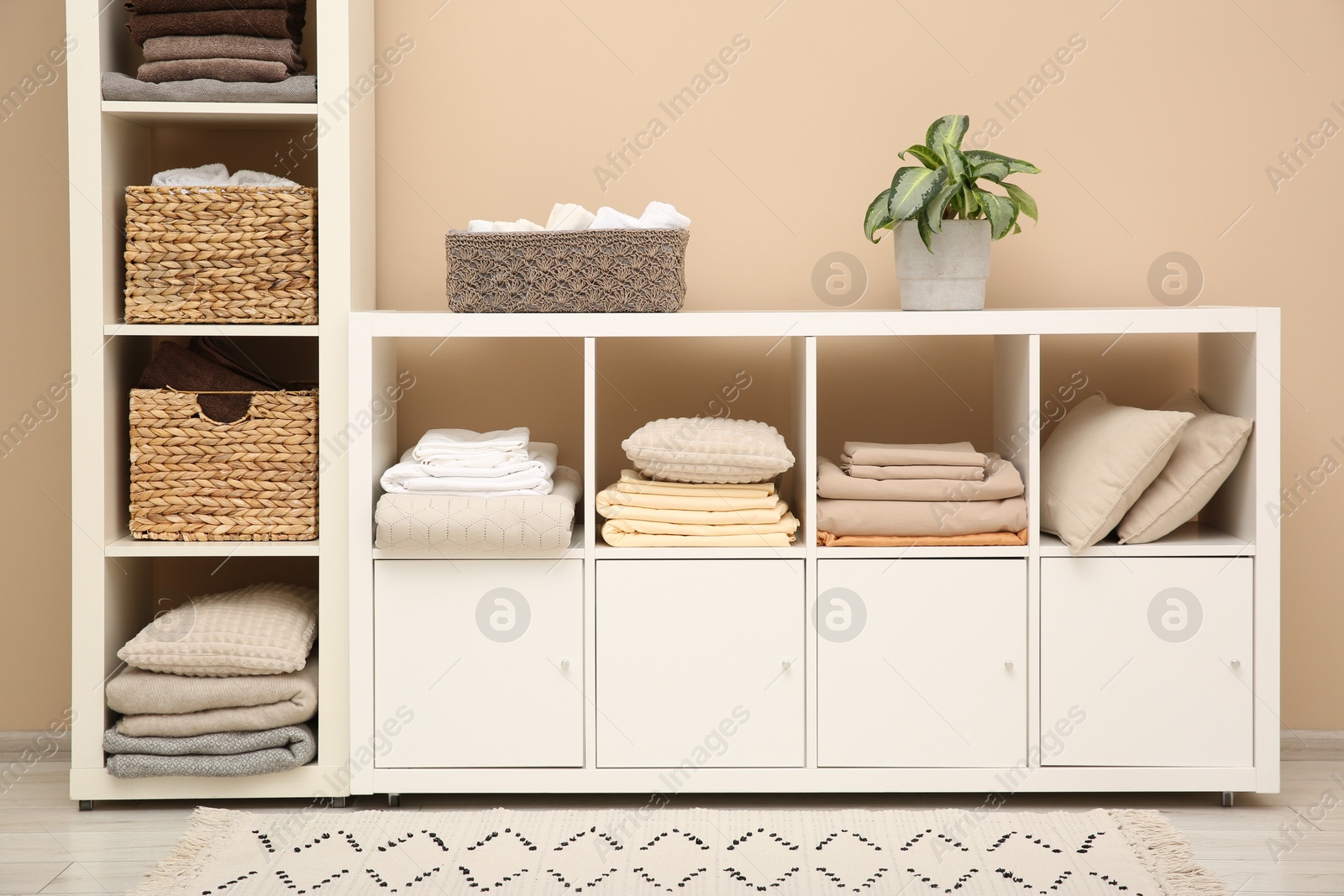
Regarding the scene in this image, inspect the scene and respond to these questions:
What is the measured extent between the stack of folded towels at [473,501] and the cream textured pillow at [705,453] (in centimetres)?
17

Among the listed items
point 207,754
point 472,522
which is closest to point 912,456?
point 472,522

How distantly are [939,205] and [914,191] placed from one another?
0.19ft

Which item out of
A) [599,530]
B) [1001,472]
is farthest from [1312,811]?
[599,530]

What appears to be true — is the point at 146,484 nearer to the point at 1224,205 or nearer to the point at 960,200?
the point at 960,200

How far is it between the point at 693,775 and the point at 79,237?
5.04 ft

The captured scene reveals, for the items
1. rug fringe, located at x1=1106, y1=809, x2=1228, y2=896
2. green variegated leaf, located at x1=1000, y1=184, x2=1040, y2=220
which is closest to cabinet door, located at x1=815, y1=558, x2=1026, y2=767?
rug fringe, located at x1=1106, y1=809, x2=1228, y2=896

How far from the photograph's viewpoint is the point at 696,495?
6.72 feet

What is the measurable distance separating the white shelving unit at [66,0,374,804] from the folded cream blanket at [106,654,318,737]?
63mm

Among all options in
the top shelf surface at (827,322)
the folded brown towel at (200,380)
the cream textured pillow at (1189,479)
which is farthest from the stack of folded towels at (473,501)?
the cream textured pillow at (1189,479)

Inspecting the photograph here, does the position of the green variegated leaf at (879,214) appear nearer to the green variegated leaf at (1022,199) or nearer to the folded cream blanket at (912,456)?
the green variegated leaf at (1022,199)

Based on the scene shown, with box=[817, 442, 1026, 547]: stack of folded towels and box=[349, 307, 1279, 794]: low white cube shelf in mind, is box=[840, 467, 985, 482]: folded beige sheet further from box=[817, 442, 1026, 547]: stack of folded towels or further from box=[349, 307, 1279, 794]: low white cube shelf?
box=[349, 307, 1279, 794]: low white cube shelf

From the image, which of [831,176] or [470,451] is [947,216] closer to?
[831,176]

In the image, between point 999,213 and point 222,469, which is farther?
point 222,469

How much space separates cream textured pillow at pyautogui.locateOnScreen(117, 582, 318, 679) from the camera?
204cm
